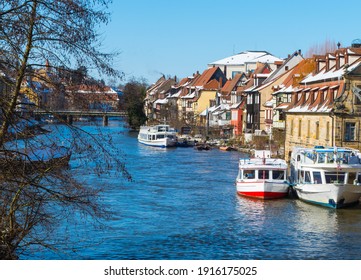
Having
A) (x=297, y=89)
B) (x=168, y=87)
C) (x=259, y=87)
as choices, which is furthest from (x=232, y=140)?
(x=168, y=87)

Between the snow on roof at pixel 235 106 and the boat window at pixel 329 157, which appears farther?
the snow on roof at pixel 235 106

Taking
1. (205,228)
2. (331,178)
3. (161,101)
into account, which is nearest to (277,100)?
(331,178)

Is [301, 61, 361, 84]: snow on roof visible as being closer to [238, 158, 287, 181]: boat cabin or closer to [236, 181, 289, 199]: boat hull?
[238, 158, 287, 181]: boat cabin

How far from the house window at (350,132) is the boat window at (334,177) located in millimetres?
8655

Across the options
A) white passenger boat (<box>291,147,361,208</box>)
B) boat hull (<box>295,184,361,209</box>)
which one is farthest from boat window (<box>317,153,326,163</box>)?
boat hull (<box>295,184,361,209</box>)

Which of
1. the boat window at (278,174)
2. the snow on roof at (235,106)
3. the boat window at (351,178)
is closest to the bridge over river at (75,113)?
the boat window at (351,178)

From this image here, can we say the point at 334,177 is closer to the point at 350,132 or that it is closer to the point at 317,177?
the point at 317,177

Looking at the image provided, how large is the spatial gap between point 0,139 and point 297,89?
33.9 metres

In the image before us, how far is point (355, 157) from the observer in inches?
1021

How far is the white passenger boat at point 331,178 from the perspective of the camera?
80.3 ft

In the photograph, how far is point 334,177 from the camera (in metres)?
25.3

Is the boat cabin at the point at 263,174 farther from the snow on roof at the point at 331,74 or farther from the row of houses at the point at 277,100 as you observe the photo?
the snow on roof at the point at 331,74

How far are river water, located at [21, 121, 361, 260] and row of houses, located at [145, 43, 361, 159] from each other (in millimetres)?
6718

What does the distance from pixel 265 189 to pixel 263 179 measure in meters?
0.61
